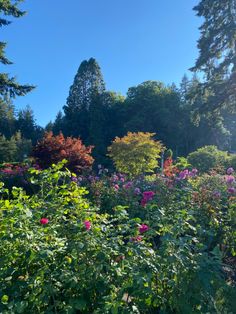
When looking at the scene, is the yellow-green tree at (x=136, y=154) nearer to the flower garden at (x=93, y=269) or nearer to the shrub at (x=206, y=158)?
the shrub at (x=206, y=158)

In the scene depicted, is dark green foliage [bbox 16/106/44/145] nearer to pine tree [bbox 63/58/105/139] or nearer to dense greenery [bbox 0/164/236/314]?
pine tree [bbox 63/58/105/139]

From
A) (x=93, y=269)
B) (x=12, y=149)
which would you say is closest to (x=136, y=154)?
(x=12, y=149)

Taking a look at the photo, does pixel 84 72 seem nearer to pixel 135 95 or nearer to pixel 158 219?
pixel 135 95

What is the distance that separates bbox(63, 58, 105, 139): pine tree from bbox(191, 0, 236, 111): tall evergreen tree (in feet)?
66.1

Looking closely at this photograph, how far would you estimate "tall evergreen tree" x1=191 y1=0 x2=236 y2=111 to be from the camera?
17578 mm

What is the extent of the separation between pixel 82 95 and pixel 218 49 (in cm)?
2354

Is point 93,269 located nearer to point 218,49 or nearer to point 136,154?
point 136,154

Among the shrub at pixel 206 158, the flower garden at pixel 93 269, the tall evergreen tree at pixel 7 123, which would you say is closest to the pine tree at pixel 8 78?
the shrub at pixel 206 158

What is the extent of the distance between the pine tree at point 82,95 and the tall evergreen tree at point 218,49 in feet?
66.1

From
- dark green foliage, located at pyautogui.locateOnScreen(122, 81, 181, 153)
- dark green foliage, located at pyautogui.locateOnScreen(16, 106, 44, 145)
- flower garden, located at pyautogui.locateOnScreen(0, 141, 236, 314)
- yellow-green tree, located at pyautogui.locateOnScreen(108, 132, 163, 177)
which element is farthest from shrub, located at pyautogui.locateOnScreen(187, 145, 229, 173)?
dark green foliage, located at pyautogui.locateOnScreen(16, 106, 44, 145)

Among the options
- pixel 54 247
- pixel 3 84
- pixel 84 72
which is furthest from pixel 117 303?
pixel 84 72

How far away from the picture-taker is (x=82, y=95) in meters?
39.5

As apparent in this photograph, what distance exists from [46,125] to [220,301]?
40442 mm

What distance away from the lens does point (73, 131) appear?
37031 mm
